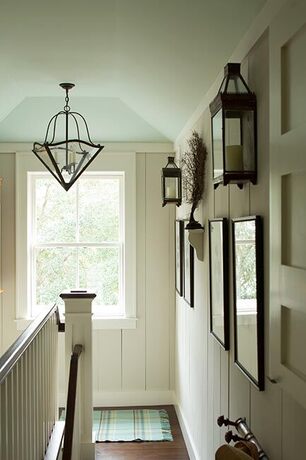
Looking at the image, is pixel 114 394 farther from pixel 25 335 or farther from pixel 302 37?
pixel 302 37

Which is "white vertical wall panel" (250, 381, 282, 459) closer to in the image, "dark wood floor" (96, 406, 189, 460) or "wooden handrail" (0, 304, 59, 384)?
"wooden handrail" (0, 304, 59, 384)

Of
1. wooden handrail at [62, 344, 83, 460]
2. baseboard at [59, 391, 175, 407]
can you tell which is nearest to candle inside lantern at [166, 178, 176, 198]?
wooden handrail at [62, 344, 83, 460]

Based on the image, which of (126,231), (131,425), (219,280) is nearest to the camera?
(219,280)

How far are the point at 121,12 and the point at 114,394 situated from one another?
11.6 feet

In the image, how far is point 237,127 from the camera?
6.63ft

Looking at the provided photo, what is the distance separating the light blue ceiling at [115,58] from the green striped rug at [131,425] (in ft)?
8.11

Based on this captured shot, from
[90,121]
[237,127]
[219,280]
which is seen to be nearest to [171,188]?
[90,121]

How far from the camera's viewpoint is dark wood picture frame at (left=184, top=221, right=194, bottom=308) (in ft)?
11.9

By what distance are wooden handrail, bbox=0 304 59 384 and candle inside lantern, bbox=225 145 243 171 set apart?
3.54 ft

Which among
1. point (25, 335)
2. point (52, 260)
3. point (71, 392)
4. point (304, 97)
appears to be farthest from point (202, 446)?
point (304, 97)

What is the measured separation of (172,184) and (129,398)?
7.13ft

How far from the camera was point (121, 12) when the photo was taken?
8.08 ft

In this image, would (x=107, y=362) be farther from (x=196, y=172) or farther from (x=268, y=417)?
(x=268, y=417)

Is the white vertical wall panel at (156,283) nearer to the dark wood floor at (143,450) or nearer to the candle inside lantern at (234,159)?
the dark wood floor at (143,450)
